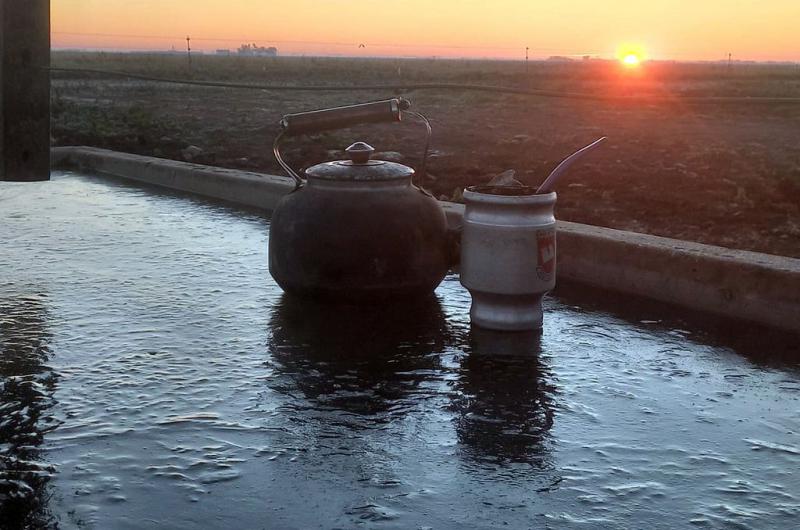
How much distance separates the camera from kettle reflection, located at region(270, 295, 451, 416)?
4.05 metres

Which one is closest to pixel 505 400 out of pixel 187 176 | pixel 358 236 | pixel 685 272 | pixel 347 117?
pixel 358 236

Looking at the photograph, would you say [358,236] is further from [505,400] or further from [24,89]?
[24,89]

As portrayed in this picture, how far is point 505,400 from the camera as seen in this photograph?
4012 mm

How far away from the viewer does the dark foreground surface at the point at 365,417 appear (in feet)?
9.98

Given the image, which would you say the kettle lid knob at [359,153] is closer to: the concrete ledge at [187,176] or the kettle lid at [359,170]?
the kettle lid at [359,170]

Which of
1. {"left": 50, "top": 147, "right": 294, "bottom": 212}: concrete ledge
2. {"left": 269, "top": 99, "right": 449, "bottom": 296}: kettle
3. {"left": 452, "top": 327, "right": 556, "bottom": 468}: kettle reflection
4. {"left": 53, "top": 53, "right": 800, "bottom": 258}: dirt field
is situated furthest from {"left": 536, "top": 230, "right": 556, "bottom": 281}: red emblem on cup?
{"left": 50, "top": 147, "right": 294, "bottom": 212}: concrete ledge

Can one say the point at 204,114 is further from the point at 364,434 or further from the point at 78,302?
the point at 364,434

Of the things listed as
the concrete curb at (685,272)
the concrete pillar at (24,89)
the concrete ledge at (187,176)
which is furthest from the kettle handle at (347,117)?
the concrete ledge at (187,176)

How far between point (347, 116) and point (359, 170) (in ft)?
1.30

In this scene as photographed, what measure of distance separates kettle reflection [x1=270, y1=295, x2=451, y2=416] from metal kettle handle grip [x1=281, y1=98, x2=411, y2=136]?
3.14 feet

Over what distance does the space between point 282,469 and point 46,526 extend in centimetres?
74

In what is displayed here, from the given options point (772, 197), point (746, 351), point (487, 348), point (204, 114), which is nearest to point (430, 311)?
point (487, 348)

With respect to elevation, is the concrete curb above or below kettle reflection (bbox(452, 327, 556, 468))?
above

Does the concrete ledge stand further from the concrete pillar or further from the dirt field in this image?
the concrete pillar
